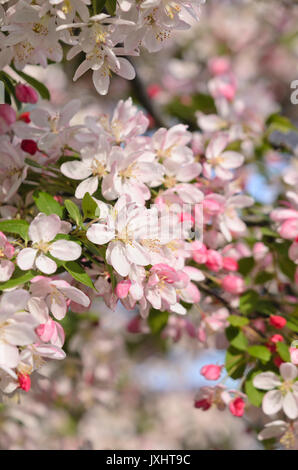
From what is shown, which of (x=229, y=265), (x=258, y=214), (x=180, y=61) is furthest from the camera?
(x=180, y=61)

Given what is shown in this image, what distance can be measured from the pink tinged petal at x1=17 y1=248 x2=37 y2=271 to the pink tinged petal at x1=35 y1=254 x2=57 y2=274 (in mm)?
12

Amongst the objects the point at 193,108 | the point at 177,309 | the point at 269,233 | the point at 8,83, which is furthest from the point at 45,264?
the point at 193,108

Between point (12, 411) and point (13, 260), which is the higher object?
point (13, 260)

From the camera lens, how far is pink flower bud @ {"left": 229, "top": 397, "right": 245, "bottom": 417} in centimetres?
156

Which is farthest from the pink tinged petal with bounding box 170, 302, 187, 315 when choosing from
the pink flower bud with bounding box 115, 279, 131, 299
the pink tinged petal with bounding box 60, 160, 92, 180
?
the pink tinged petal with bounding box 60, 160, 92, 180

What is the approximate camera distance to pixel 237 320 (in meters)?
1.69

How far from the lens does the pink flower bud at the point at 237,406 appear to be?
1.56m

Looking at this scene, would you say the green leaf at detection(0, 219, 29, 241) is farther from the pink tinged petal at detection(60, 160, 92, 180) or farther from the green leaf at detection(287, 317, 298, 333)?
the green leaf at detection(287, 317, 298, 333)

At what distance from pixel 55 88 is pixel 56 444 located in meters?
2.24

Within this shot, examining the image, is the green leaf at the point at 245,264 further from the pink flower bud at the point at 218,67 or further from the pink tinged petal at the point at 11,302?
the pink flower bud at the point at 218,67

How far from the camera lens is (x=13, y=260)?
1.23 meters

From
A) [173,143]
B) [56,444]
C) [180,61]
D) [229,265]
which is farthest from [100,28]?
[180,61]

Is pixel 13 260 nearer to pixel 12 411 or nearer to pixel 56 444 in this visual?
pixel 12 411
